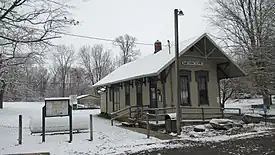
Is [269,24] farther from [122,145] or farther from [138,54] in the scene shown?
[138,54]

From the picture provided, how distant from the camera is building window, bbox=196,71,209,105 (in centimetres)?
1914

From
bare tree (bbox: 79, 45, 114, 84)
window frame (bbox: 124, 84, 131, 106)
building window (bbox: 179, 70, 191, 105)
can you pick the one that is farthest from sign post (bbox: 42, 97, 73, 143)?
bare tree (bbox: 79, 45, 114, 84)

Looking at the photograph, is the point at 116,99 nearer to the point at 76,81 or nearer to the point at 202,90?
the point at 202,90

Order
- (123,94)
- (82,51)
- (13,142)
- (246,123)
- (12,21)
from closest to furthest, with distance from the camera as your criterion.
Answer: (13,142), (12,21), (246,123), (123,94), (82,51)

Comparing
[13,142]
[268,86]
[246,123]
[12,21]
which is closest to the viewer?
[13,142]

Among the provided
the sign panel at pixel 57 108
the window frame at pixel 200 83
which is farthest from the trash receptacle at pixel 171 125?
the window frame at pixel 200 83

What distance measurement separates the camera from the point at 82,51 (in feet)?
255

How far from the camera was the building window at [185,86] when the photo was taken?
61.1 feet

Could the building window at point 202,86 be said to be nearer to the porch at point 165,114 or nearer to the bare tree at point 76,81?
the porch at point 165,114

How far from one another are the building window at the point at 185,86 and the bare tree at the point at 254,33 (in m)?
9.30

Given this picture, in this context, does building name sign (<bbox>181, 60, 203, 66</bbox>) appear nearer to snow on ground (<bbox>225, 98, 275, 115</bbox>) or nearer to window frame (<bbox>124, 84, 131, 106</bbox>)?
A: window frame (<bbox>124, 84, 131, 106</bbox>)

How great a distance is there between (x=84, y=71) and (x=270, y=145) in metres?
67.0

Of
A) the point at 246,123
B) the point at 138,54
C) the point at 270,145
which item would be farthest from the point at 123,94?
the point at 138,54

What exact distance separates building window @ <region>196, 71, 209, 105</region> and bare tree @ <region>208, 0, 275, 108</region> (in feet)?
26.6
